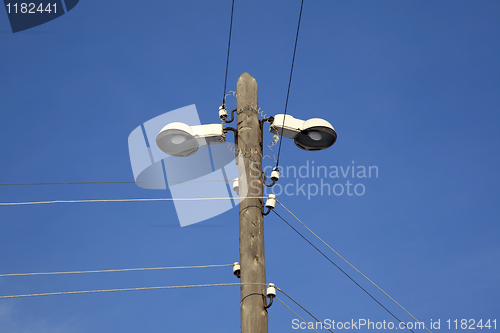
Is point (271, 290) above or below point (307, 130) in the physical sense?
below

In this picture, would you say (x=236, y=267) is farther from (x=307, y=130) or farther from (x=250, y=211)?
(x=307, y=130)

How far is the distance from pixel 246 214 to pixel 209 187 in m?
1.82

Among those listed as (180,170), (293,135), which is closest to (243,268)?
(293,135)

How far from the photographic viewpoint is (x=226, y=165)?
779cm

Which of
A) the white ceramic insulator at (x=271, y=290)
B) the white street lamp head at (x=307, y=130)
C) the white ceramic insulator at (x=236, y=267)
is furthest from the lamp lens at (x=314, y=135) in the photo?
the white ceramic insulator at (x=271, y=290)

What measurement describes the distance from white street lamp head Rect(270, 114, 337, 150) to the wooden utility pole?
0.30 meters

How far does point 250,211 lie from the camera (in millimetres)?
6328

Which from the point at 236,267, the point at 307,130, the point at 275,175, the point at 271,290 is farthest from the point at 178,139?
the point at 271,290

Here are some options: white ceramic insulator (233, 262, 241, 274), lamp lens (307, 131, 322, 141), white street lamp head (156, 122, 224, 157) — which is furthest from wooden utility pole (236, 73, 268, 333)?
lamp lens (307, 131, 322, 141)

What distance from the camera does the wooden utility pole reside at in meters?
5.83

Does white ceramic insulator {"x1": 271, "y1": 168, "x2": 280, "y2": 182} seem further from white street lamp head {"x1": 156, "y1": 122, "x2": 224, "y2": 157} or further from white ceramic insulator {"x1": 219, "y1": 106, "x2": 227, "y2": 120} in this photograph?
white ceramic insulator {"x1": 219, "y1": 106, "x2": 227, "y2": 120}

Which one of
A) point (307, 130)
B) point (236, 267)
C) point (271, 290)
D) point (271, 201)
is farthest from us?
point (307, 130)

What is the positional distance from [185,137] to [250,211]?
131 centimetres

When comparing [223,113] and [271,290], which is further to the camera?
[223,113]
